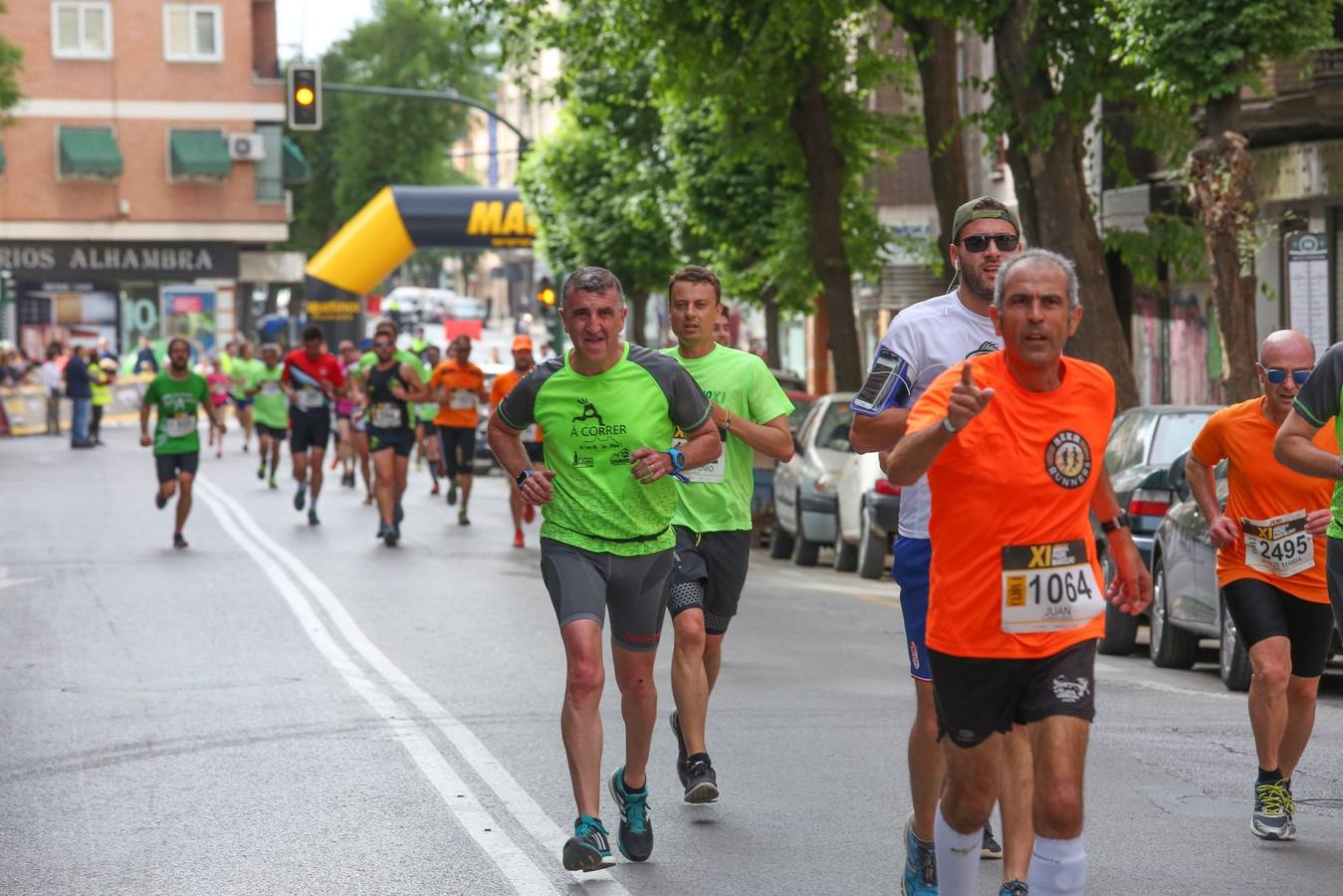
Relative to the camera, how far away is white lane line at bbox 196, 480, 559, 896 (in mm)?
7547

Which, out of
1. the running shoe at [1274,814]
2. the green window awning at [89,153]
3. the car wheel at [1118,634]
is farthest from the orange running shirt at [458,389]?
the green window awning at [89,153]

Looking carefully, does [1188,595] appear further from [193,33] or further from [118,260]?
[193,33]

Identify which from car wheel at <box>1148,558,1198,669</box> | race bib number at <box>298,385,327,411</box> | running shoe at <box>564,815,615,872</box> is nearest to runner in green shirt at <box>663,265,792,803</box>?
running shoe at <box>564,815,615,872</box>

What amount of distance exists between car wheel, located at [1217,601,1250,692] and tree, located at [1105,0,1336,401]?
5.76 m

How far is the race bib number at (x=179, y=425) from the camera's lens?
846 inches

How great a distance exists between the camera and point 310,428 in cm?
2495

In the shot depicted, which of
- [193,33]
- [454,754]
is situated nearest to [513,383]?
[454,754]

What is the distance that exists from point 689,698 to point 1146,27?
10.3m

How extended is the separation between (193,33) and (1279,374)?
192ft

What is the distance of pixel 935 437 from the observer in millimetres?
5516

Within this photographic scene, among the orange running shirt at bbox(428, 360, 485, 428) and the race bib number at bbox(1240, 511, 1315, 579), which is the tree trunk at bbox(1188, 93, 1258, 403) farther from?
the race bib number at bbox(1240, 511, 1315, 579)

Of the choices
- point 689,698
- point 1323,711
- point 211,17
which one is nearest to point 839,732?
point 689,698

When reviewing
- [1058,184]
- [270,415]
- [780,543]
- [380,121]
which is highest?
[380,121]

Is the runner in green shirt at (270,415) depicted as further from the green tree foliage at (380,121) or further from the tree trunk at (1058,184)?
the green tree foliage at (380,121)
